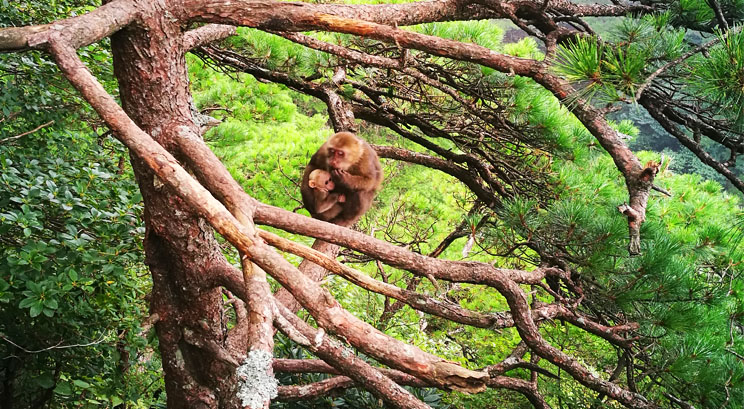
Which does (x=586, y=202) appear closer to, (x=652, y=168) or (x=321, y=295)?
(x=652, y=168)

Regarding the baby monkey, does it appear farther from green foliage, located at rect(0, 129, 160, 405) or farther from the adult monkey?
green foliage, located at rect(0, 129, 160, 405)

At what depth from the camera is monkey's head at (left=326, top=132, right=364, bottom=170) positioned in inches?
152

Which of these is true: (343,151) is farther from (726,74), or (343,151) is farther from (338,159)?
(726,74)

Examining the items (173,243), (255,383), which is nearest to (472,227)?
(173,243)

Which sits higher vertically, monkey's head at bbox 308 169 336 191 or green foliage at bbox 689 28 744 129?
green foliage at bbox 689 28 744 129

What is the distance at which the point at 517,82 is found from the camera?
3398 mm

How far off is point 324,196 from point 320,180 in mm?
118

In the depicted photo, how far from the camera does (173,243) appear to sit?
2393 millimetres

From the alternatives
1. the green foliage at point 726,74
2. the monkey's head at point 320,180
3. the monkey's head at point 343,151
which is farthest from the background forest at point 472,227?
the monkey's head at point 320,180

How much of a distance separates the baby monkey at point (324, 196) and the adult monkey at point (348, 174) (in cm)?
1

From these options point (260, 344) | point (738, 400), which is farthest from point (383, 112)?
point (260, 344)

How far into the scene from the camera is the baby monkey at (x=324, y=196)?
3.83 m

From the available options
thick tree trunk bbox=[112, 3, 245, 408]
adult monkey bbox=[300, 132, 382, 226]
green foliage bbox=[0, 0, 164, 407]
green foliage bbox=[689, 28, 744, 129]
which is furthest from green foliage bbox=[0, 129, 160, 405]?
green foliage bbox=[689, 28, 744, 129]

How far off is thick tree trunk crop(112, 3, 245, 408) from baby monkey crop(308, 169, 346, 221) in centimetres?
130
